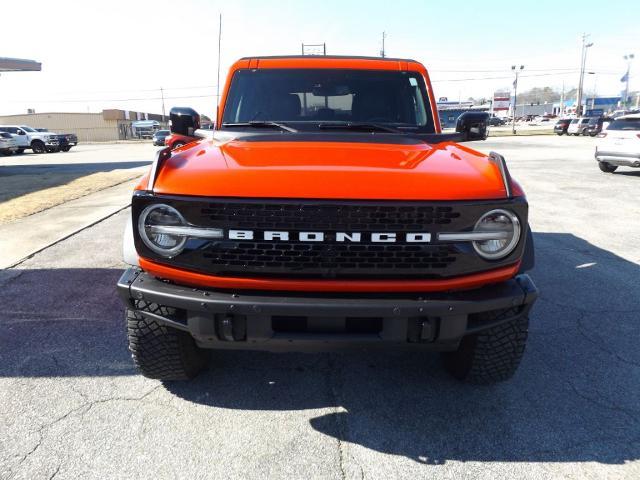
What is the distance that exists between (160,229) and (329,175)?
0.83m

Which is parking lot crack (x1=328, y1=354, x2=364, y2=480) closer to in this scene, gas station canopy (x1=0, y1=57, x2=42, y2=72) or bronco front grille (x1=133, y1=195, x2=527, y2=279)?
bronco front grille (x1=133, y1=195, x2=527, y2=279)

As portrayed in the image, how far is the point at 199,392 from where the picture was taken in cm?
269

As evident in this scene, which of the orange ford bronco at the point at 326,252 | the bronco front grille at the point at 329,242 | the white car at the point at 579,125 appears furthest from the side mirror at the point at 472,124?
the white car at the point at 579,125

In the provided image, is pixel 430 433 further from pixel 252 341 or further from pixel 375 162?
pixel 375 162

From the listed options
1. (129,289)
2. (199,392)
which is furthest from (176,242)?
(199,392)

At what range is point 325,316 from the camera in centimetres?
201

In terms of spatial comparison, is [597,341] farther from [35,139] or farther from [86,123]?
[86,123]

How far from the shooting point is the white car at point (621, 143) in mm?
12102

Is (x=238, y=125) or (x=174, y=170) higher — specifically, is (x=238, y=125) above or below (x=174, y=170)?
above

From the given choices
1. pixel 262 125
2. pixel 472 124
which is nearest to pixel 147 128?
pixel 262 125

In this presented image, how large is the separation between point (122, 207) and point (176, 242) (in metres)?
7.17

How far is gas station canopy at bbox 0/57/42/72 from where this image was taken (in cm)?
2545

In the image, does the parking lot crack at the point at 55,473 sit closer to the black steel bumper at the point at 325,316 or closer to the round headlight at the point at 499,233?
the black steel bumper at the point at 325,316

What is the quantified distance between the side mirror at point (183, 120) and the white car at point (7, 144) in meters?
29.8
